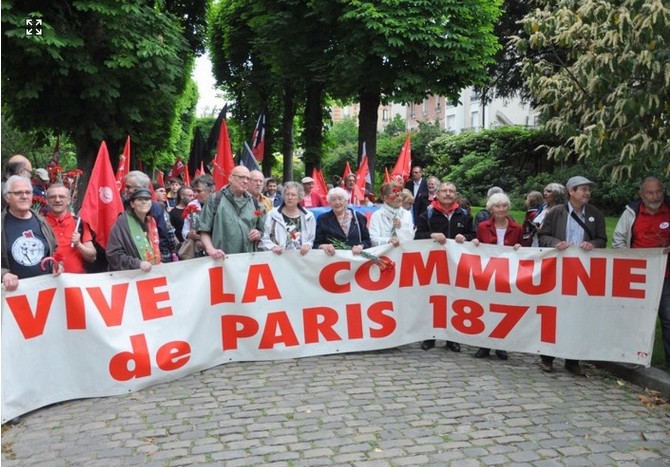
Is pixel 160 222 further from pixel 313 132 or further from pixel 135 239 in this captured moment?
pixel 313 132

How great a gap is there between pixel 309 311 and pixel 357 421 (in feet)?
6.60

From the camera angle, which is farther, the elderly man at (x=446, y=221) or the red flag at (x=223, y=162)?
the red flag at (x=223, y=162)

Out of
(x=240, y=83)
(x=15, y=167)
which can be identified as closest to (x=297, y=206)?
(x=15, y=167)

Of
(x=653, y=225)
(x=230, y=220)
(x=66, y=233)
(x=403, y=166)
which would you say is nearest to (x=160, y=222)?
(x=230, y=220)

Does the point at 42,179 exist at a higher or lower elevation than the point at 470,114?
lower

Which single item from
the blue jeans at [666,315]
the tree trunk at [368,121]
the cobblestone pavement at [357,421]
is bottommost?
the cobblestone pavement at [357,421]

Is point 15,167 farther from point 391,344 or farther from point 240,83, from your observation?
point 240,83

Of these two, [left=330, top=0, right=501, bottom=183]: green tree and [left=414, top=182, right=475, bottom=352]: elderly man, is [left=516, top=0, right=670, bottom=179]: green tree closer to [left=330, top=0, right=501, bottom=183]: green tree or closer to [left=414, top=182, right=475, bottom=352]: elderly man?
[left=414, top=182, right=475, bottom=352]: elderly man

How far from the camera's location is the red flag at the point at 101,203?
700 centimetres

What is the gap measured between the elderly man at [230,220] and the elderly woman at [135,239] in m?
0.60

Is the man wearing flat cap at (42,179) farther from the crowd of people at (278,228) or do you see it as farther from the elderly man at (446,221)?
the elderly man at (446,221)

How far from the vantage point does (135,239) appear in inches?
261

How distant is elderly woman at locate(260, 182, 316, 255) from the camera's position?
297 inches

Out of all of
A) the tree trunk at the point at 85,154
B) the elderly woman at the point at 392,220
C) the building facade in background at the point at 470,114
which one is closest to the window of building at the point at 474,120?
the building facade in background at the point at 470,114
